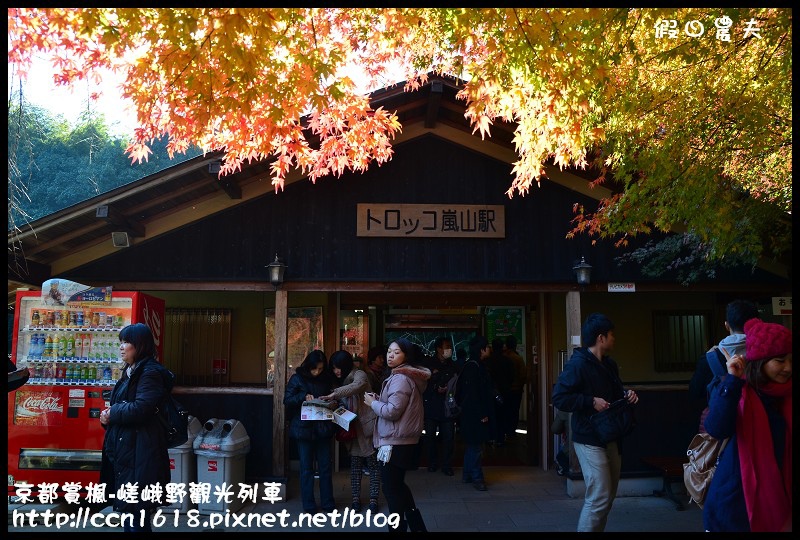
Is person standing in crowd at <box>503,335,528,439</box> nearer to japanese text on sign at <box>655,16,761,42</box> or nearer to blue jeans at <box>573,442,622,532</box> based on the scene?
blue jeans at <box>573,442,622,532</box>

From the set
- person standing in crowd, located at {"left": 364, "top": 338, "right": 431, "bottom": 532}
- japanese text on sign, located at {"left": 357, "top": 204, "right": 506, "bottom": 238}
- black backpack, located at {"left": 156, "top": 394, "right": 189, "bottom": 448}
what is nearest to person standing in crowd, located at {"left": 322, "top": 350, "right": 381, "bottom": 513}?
person standing in crowd, located at {"left": 364, "top": 338, "right": 431, "bottom": 532}

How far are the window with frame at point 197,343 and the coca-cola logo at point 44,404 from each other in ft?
10.1

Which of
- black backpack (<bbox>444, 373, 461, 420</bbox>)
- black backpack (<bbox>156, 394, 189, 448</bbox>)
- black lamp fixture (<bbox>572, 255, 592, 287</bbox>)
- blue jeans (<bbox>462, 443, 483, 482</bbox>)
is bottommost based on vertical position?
blue jeans (<bbox>462, 443, 483, 482</bbox>)

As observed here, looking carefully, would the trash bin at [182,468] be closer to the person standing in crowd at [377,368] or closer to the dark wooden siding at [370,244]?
the dark wooden siding at [370,244]

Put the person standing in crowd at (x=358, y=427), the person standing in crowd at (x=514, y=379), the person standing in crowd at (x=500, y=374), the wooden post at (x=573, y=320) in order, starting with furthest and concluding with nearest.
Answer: the person standing in crowd at (x=514, y=379) → the person standing in crowd at (x=500, y=374) → the wooden post at (x=573, y=320) → the person standing in crowd at (x=358, y=427)

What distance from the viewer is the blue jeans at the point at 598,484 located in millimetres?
5137

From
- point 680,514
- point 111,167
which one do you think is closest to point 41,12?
point 680,514

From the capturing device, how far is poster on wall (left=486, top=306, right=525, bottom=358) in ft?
40.0

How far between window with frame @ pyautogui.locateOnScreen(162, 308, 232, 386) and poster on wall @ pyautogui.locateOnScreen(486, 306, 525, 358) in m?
4.89

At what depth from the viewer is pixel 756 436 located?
12.1 ft

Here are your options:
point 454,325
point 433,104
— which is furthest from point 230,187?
point 454,325

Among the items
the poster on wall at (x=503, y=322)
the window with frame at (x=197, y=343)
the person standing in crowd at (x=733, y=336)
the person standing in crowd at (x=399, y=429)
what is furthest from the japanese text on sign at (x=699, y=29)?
the window with frame at (x=197, y=343)

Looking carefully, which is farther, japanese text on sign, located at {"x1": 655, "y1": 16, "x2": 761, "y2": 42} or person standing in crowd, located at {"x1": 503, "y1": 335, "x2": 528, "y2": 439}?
person standing in crowd, located at {"x1": 503, "y1": 335, "x2": 528, "y2": 439}

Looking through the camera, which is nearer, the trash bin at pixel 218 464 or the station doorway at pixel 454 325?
the trash bin at pixel 218 464
